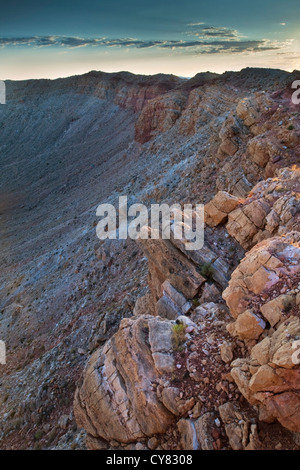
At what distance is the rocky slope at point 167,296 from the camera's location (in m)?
7.75

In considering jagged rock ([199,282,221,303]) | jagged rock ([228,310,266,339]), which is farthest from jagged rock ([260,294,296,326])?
jagged rock ([199,282,221,303])

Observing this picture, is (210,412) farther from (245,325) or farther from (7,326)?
(7,326)

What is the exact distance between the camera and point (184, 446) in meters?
7.66

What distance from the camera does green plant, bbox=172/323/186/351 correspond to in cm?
898

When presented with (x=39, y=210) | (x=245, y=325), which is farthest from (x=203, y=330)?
(x=39, y=210)

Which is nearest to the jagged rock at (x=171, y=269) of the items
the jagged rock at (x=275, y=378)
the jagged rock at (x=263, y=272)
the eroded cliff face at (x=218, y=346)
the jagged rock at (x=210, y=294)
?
the eroded cliff face at (x=218, y=346)

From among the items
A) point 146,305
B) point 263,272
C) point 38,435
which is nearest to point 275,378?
point 263,272

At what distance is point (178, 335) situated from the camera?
9.16m

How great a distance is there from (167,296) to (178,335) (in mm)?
2791

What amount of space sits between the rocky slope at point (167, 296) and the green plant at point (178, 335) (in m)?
0.03

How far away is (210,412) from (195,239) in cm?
608

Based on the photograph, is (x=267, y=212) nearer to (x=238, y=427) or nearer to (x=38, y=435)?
(x=238, y=427)

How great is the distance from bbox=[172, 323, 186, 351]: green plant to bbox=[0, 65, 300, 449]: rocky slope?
0.10ft

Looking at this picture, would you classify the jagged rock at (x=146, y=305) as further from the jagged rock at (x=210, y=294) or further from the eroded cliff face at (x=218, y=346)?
the jagged rock at (x=210, y=294)
